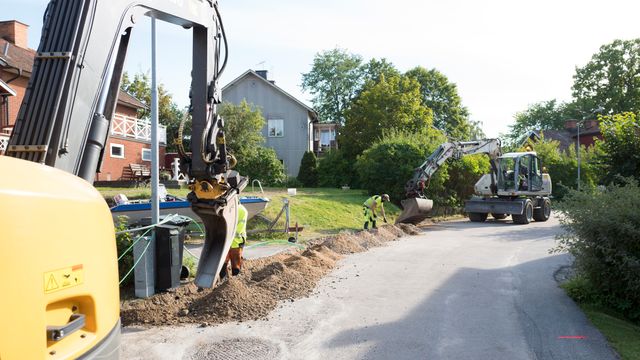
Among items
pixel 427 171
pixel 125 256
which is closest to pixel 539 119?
pixel 427 171

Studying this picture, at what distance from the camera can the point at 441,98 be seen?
188 feet

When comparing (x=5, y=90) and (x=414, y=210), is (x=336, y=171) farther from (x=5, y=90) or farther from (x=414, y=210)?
(x=5, y=90)

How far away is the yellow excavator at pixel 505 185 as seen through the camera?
2317cm

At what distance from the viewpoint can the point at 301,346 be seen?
634cm

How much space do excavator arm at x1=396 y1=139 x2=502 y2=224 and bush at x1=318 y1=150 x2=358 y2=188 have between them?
1362cm

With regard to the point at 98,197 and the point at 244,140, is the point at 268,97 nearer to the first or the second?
the point at 244,140

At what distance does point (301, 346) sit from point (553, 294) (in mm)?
4996

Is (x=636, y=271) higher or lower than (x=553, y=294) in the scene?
higher

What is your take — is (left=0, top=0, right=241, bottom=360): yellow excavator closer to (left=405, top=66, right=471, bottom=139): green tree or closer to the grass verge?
the grass verge

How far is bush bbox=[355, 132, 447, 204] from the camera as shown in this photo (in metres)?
26.9

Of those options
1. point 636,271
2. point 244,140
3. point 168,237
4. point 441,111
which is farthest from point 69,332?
point 441,111

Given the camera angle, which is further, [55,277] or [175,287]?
[175,287]

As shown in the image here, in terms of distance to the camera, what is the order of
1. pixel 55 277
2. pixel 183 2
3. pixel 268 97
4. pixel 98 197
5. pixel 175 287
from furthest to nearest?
1. pixel 268 97
2. pixel 175 287
3. pixel 183 2
4. pixel 98 197
5. pixel 55 277

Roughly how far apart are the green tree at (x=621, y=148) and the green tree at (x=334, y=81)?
5151cm
